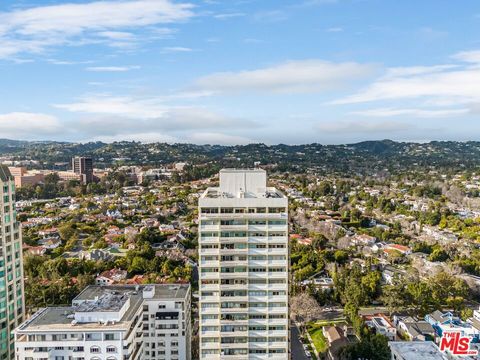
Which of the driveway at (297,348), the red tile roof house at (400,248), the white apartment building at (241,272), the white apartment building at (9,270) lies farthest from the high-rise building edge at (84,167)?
the white apartment building at (241,272)

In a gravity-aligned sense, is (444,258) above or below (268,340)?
below

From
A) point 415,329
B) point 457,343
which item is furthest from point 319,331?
point 457,343

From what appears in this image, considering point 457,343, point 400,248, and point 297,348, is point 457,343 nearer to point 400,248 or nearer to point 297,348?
point 297,348

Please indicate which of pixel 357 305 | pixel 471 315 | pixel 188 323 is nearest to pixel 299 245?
pixel 357 305

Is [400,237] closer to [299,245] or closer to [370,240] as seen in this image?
[370,240]

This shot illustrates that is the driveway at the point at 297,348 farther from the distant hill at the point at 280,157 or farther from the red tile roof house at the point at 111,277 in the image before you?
the distant hill at the point at 280,157

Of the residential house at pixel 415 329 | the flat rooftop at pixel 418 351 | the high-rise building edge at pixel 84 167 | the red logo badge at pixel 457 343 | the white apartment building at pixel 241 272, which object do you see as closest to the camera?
the red logo badge at pixel 457 343
